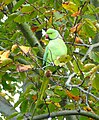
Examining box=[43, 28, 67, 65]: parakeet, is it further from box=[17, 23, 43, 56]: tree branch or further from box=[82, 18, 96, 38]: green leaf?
box=[17, 23, 43, 56]: tree branch

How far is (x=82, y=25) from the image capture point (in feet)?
4.51

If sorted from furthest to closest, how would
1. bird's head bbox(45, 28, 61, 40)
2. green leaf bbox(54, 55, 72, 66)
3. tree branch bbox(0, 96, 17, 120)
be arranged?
tree branch bbox(0, 96, 17, 120)
bird's head bbox(45, 28, 61, 40)
green leaf bbox(54, 55, 72, 66)

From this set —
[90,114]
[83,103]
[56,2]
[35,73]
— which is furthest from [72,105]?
[56,2]

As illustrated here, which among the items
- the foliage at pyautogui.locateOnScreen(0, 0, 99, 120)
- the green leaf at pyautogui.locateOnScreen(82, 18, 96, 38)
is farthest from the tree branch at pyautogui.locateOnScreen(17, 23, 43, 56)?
the green leaf at pyautogui.locateOnScreen(82, 18, 96, 38)

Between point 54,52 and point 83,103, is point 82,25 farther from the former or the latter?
point 83,103

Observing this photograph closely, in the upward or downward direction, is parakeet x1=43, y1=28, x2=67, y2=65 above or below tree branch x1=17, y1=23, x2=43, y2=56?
below

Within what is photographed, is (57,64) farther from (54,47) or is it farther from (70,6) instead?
(54,47)

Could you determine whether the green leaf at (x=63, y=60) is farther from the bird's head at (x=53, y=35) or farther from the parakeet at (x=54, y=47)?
the bird's head at (x=53, y=35)

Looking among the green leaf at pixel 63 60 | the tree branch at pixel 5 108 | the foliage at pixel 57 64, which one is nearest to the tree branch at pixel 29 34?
the foliage at pixel 57 64

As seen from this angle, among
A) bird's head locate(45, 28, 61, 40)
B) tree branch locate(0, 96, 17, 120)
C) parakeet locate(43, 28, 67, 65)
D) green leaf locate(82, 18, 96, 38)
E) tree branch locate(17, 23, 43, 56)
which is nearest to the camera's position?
green leaf locate(82, 18, 96, 38)

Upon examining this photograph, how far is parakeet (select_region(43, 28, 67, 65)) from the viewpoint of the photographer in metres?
1.55

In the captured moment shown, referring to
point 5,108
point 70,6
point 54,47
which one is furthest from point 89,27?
point 5,108

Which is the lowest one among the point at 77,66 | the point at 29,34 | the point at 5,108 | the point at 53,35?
the point at 77,66

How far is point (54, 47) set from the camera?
5.19 ft
